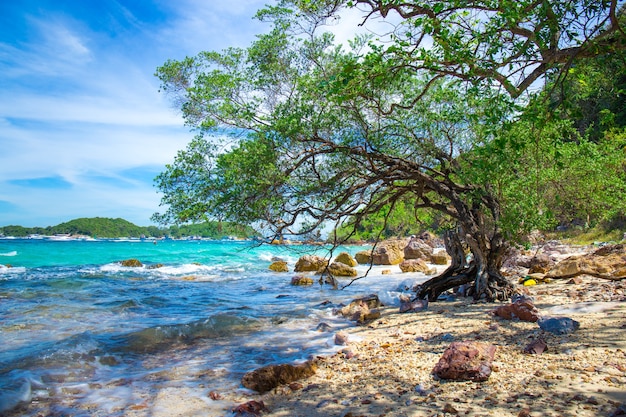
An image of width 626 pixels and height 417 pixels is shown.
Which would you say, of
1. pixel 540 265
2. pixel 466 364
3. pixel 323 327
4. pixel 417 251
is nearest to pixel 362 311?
pixel 323 327

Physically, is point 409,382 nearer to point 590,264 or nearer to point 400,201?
point 400,201

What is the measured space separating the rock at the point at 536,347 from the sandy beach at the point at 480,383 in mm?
70

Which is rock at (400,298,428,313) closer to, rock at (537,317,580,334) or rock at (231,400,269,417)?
rock at (537,317,580,334)

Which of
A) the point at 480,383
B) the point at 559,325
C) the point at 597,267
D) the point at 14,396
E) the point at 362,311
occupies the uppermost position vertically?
the point at 597,267

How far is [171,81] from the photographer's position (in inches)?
401

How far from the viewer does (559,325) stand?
590 centimetres

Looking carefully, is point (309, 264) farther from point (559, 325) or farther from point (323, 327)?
point (559, 325)

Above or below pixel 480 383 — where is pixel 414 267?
below

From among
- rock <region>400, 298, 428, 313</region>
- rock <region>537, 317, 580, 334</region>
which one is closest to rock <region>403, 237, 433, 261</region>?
rock <region>400, 298, 428, 313</region>

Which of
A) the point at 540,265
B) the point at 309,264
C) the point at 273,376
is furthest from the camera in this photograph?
the point at 309,264

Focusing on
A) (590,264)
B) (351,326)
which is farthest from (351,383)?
(590,264)

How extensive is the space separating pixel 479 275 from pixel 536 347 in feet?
16.4

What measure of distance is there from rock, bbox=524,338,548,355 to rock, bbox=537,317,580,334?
2.10 ft

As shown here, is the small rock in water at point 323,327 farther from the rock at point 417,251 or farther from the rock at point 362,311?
the rock at point 417,251
